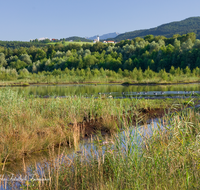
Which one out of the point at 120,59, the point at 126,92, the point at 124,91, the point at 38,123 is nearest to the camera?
the point at 38,123

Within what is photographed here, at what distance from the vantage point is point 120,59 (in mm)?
79688

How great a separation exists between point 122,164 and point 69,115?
18.2ft

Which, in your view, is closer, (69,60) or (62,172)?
(62,172)

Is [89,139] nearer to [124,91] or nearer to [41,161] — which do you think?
[41,161]

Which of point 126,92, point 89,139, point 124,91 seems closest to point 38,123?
point 89,139

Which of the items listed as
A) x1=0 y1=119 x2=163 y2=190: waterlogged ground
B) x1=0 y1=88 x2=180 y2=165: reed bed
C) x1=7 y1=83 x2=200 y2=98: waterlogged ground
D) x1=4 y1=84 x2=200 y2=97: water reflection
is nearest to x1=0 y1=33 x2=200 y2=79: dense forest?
x1=4 y1=84 x2=200 y2=97: water reflection

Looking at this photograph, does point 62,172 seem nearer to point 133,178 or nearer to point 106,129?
point 133,178

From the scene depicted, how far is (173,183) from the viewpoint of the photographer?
11.6 ft

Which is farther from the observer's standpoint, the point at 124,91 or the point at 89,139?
the point at 124,91

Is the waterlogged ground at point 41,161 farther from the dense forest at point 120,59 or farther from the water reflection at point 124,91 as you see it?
the dense forest at point 120,59

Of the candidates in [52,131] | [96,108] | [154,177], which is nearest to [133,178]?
[154,177]

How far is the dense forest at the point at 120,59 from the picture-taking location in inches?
2367

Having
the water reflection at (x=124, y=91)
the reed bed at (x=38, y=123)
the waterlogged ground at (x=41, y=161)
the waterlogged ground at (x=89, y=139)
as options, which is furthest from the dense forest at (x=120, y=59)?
the waterlogged ground at (x=41, y=161)

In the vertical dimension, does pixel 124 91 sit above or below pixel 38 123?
below
